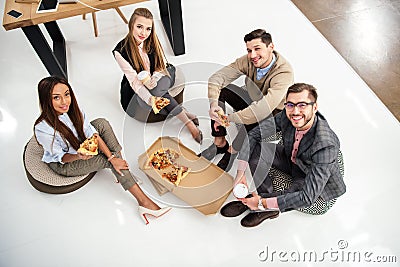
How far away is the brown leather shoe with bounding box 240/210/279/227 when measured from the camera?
2.61 metres

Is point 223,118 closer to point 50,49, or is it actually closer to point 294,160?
point 294,160

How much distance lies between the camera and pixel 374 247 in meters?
2.56

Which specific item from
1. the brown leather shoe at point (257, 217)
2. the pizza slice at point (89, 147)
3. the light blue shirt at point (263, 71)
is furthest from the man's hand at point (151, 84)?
the brown leather shoe at point (257, 217)

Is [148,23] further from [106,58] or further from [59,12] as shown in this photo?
[106,58]

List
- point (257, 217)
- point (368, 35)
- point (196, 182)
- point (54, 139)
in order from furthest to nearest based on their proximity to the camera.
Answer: point (368, 35), point (196, 182), point (257, 217), point (54, 139)

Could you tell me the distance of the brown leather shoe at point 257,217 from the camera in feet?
8.55

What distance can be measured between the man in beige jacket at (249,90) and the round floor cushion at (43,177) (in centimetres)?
86

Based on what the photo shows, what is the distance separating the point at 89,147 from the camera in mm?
2568

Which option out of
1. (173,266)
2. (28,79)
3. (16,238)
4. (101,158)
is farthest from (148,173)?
(28,79)

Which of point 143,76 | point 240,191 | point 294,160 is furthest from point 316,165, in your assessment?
Result: point 143,76

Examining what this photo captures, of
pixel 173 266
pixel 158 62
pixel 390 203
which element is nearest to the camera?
pixel 173 266

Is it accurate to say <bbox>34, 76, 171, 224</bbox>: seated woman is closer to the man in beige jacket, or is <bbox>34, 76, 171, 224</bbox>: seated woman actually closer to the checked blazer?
the man in beige jacket

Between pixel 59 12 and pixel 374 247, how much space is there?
2536 mm

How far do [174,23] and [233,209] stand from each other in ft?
4.98
